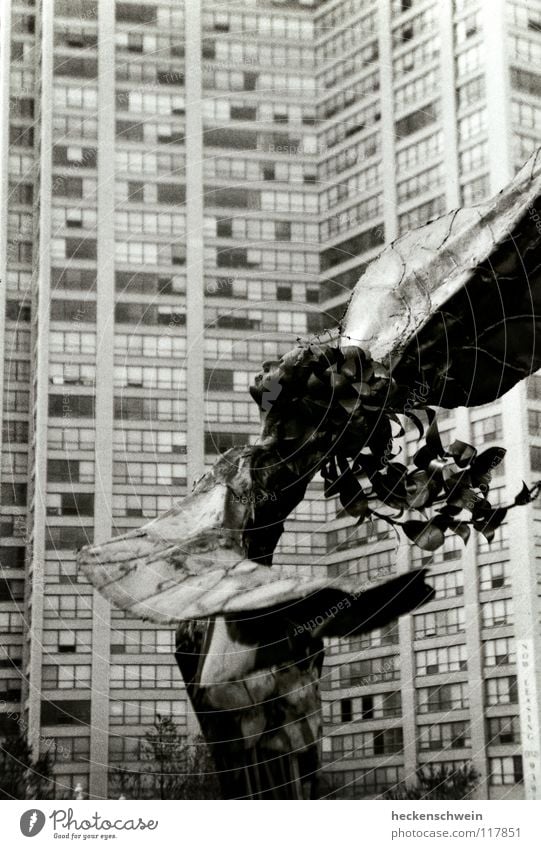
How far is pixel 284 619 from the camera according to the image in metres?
4.44

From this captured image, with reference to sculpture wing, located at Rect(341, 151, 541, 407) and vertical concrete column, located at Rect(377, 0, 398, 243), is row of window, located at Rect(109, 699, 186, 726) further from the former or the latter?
sculpture wing, located at Rect(341, 151, 541, 407)

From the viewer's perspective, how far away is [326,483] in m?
5.20

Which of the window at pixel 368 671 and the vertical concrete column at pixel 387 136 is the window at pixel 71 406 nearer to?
the vertical concrete column at pixel 387 136

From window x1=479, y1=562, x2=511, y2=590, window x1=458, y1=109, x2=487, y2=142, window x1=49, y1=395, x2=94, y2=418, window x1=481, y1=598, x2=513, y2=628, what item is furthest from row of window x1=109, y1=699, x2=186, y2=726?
window x1=458, y1=109, x2=487, y2=142

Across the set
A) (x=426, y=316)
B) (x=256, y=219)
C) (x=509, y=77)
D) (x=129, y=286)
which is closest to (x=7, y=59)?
(x=129, y=286)

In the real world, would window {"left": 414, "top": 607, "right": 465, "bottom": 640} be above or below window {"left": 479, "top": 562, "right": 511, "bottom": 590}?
below

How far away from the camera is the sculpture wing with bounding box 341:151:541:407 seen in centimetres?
522

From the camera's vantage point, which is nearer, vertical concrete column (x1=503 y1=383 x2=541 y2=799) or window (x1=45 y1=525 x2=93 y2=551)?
vertical concrete column (x1=503 y1=383 x2=541 y2=799)

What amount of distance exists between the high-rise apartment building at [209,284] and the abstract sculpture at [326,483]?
22052 millimetres

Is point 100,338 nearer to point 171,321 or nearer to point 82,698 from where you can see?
point 171,321

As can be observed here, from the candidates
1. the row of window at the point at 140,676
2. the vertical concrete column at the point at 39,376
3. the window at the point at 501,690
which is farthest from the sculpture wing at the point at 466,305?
the window at the point at 501,690
